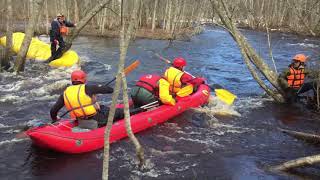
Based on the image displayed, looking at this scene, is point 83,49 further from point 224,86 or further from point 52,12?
point 52,12

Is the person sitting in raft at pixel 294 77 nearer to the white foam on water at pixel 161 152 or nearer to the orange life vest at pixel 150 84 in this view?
the orange life vest at pixel 150 84

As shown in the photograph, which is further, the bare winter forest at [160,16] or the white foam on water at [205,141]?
the bare winter forest at [160,16]

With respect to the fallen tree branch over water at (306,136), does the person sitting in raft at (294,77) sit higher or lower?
higher

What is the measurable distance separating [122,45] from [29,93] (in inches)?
301

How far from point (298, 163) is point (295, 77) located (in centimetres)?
491

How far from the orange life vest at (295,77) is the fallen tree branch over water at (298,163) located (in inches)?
172

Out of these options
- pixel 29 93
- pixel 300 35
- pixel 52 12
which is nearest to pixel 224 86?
pixel 29 93

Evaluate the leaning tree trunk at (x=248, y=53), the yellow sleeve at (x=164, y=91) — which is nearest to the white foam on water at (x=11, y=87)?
the yellow sleeve at (x=164, y=91)

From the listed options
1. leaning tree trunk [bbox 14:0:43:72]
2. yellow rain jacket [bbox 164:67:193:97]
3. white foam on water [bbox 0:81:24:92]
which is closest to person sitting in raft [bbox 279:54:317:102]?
yellow rain jacket [bbox 164:67:193:97]

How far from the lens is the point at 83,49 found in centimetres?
1988

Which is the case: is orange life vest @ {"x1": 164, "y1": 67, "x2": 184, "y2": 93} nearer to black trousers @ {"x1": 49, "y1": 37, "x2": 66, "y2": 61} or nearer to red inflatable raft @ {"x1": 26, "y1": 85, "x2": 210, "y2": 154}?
red inflatable raft @ {"x1": 26, "y1": 85, "x2": 210, "y2": 154}

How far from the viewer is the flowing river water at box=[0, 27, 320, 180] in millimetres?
6832

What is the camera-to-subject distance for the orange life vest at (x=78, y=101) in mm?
7160

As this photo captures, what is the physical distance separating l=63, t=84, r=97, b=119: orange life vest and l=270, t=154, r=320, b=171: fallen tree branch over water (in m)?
3.19
